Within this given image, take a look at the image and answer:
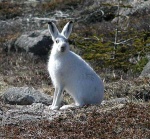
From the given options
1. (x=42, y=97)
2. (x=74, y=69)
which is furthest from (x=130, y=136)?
(x=42, y=97)

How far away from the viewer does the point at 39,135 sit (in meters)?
→ 7.70

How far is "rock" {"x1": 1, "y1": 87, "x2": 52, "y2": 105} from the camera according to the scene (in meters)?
10.5

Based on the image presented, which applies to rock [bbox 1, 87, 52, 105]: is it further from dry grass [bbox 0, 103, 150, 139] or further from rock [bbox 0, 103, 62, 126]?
dry grass [bbox 0, 103, 150, 139]

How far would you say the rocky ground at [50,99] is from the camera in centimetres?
784

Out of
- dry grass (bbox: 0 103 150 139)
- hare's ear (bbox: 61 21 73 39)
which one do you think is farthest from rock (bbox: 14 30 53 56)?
dry grass (bbox: 0 103 150 139)

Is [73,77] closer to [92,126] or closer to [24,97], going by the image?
[24,97]

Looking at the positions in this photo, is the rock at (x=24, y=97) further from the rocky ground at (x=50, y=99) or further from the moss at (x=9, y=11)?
the moss at (x=9, y=11)

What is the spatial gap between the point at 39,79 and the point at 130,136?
24.0ft

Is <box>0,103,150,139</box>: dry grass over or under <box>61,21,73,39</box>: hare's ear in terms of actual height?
under

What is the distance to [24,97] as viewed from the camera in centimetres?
1048

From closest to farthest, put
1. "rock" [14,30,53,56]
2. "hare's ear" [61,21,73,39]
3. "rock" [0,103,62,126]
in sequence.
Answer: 1. "rock" [0,103,62,126]
2. "hare's ear" [61,21,73,39]
3. "rock" [14,30,53,56]

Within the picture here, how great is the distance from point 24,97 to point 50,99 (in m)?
0.52

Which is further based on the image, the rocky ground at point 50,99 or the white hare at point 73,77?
the white hare at point 73,77

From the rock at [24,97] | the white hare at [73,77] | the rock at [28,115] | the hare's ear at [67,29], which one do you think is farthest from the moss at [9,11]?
the rock at [28,115]
